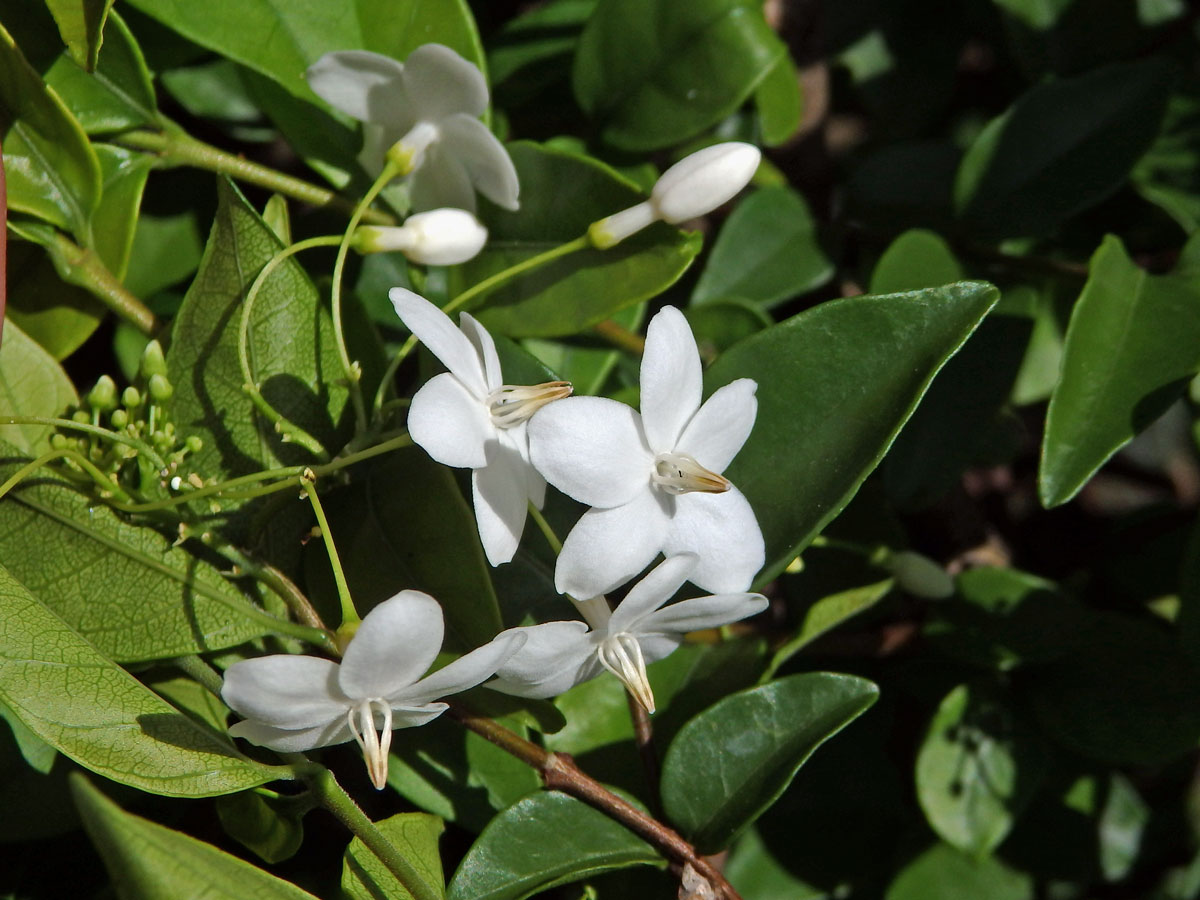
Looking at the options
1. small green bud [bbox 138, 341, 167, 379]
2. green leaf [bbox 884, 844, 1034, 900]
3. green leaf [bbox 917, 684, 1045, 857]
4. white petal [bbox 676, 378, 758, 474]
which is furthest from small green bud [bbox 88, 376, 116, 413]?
green leaf [bbox 884, 844, 1034, 900]

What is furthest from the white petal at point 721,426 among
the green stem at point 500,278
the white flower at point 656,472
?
the green stem at point 500,278

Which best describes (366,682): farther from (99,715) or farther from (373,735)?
(99,715)

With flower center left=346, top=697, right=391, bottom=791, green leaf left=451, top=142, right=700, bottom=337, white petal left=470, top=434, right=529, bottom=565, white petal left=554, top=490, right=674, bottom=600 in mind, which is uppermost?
green leaf left=451, top=142, right=700, bottom=337

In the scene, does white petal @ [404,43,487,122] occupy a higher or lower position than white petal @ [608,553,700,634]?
higher

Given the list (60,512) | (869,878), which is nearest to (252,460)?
(60,512)

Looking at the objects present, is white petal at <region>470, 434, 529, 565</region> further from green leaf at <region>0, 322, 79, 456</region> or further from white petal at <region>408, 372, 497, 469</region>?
green leaf at <region>0, 322, 79, 456</region>

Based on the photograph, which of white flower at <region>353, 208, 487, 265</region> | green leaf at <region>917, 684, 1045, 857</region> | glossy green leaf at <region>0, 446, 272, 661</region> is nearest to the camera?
glossy green leaf at <region>0, 446, 272, 661</region>

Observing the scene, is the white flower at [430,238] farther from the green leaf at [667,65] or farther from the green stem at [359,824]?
the green stem at [359,824]

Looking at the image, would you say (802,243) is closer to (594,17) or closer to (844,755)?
(594,17)
